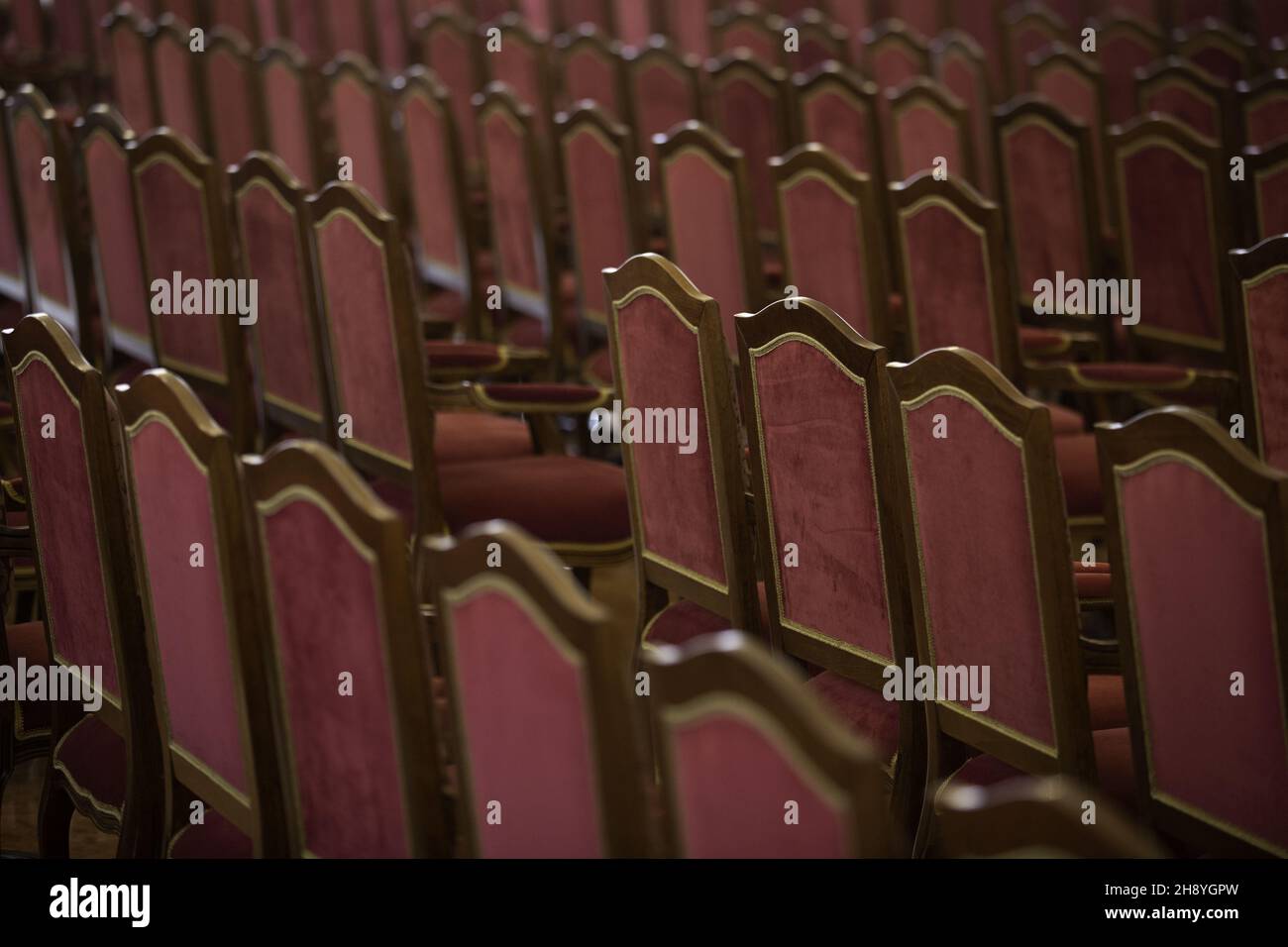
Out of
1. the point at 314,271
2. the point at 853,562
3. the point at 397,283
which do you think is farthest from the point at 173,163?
the point at 853,562

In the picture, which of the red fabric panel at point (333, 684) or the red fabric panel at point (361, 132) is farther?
the red fabric panel at point (361, 132)

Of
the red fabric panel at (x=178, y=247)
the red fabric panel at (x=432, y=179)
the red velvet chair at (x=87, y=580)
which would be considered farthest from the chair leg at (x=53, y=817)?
the red fabric panel at (x=432, y=179)

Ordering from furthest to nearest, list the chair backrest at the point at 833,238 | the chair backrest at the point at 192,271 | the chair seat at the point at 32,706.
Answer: the chair backrest at the point at 833,238, the chair backrest at the point at 192,271, the chair seat at the point at 32,706

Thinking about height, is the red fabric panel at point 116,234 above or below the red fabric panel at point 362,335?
above

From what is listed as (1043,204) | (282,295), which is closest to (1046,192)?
(1043,204)

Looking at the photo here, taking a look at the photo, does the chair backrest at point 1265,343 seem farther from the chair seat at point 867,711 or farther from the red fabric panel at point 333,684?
the red fabric panel at point 333,684

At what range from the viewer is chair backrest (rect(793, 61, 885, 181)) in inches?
198

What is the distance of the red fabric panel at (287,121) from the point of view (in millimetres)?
5211

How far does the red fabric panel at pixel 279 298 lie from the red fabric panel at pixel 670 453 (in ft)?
3.01

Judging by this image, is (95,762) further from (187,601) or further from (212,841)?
(187,601)

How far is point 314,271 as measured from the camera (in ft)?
11.1

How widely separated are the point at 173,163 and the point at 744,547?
5.80ft

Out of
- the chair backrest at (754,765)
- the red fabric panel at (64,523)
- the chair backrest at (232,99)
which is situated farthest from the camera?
the chair backrest at (232,99)

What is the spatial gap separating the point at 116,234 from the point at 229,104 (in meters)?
1.60
